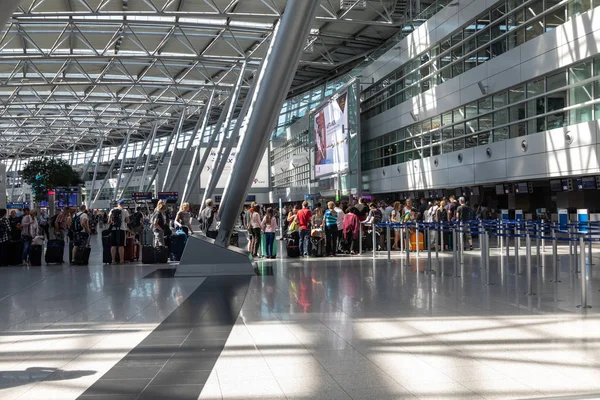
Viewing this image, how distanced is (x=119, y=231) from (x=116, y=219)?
542 millimetres

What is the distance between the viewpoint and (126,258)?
59.3ft

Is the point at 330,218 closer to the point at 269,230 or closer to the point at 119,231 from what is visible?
the point at 269,230

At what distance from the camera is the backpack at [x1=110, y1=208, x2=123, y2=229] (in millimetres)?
16781

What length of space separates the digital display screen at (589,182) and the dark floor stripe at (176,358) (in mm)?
15305

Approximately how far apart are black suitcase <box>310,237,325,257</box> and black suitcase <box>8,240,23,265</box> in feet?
26.8

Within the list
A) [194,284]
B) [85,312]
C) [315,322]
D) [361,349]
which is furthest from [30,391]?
[194,284]

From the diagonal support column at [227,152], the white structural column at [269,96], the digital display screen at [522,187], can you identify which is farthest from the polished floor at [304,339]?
the diagonal support column at [227,152]

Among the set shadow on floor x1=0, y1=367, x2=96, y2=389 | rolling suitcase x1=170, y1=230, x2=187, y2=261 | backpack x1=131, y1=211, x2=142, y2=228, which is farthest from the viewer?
rolling suitcase x1=170, y1=230, x2=187, y2=261

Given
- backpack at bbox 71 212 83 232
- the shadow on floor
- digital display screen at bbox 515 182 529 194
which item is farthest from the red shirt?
the shadow on floor

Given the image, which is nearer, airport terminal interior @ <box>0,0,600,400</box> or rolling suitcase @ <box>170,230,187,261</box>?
airport terminal interior @ <box>0,0,600,400</box>

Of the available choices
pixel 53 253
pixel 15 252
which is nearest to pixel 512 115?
pixel 53 253

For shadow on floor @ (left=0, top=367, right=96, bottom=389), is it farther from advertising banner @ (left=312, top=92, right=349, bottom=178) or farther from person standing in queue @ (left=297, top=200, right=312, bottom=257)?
advertising banner @ (left=312, top=92, right=349, bottom=178)

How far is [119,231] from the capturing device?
17.5 metres

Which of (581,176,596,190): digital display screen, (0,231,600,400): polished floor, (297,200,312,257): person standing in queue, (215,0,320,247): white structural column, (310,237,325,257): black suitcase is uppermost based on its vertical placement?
(215,0,320,247): white structural column
